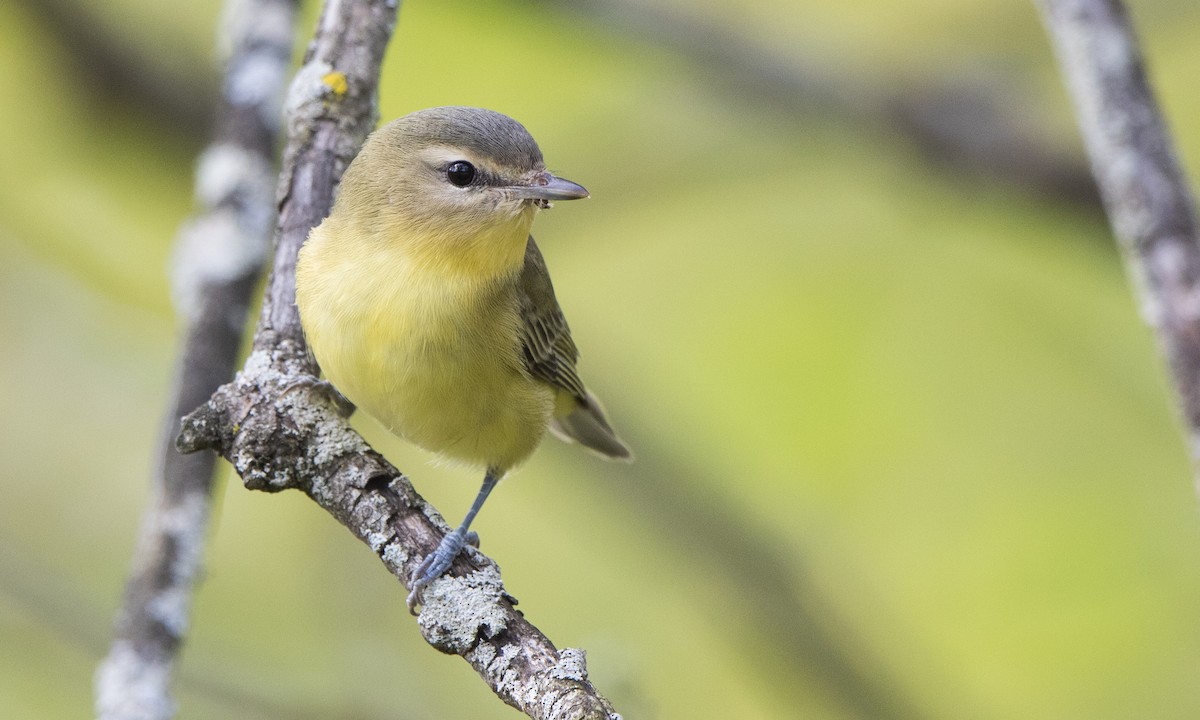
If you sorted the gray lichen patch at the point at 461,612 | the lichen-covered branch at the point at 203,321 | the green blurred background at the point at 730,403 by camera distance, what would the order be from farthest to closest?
the green blurred background at the point at 730,403 < the gray lichen patch at the point at 461,612 < the lichen-covered branch at the point at 203,321

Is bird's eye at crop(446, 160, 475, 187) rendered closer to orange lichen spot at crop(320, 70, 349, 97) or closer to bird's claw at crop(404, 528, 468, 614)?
orange lichen spot at crop(320, 70, 349, 97)

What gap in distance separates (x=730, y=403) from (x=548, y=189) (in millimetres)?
3372

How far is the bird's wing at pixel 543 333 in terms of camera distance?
4531 mm

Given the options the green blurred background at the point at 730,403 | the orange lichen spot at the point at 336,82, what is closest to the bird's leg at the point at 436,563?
the orange lichen spot at the point at 336,82

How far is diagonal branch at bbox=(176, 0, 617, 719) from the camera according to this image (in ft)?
9.71

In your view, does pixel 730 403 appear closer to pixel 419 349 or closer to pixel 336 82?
pixel 419 349

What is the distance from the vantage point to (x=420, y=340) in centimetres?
400

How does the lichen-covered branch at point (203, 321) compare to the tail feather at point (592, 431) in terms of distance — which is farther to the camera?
the tail feather at point (592, 431)

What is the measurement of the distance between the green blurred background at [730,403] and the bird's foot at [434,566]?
252 cm

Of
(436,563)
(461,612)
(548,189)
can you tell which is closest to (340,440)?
(436,563)

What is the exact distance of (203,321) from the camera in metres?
3.67

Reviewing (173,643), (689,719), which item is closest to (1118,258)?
(689,719)

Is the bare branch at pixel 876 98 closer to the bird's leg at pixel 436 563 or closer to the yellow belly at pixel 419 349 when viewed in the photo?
the yellow belly at pixel 419 349

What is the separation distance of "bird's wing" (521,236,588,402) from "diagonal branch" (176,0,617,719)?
80cm
